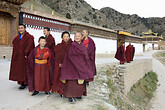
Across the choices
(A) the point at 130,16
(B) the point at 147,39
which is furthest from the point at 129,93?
(A) the point at 130,16

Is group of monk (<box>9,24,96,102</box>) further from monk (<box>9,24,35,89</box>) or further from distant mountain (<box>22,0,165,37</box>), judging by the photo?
distant mountain (<box>22,0,165,37</box>)

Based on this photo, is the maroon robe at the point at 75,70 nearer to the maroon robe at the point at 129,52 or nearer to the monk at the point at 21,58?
the monk at the point at 21,58

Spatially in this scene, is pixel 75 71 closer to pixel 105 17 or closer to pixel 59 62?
pixel 59 62

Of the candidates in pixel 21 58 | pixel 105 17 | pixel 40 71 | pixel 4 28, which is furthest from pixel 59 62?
pixel 105 17

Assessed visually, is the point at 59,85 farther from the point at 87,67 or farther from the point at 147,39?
the point at 147,39

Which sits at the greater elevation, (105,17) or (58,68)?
(105,17)

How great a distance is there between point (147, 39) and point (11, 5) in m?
49.7

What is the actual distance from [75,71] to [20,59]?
5.57 ft

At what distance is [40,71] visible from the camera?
11.3 ft

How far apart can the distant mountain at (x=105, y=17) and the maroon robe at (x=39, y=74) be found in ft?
99.9

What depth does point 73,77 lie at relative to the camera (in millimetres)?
3068

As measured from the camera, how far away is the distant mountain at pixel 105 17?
117 ft

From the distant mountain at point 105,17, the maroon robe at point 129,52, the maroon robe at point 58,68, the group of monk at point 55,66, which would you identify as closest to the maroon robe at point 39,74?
the group of monk at point 55,66

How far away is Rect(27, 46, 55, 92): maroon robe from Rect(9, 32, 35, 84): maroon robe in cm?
42
